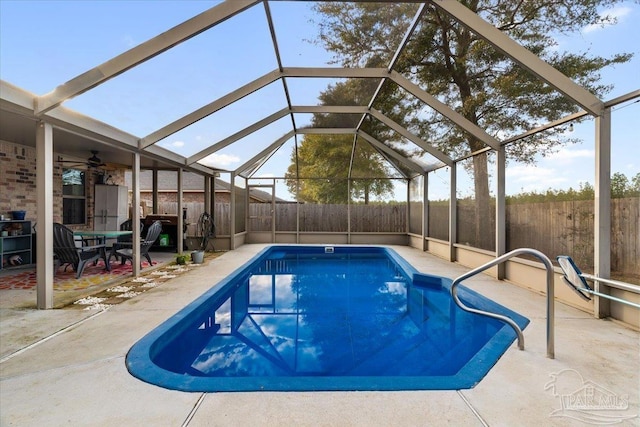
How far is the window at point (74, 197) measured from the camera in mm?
7630

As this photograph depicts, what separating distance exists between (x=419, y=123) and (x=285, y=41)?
11.8 ft

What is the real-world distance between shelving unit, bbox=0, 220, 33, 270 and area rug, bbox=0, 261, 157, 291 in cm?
51

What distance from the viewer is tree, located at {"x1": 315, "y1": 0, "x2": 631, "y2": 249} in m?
3.77

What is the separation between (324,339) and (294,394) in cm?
165

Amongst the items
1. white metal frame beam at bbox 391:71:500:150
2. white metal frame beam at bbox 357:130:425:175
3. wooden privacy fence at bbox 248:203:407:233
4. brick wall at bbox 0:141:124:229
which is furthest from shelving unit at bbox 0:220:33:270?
white metal frame beam at bbox 357:130:425:175

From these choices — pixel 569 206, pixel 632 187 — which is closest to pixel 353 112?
pixel 569 206

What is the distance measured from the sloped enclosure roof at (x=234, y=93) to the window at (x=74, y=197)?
2.43ft

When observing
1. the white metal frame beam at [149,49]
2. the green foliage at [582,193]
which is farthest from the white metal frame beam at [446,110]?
the white metal frame beam at [149,49]

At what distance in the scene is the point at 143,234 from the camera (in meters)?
8.78

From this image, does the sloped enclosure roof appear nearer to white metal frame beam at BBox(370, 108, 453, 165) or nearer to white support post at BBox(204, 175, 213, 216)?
white metal frame beam at BBox(370, 108, 453, 165)

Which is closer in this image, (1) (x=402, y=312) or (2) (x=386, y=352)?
(2) (x=386, y=352)

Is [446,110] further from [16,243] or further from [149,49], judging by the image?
[16,243]

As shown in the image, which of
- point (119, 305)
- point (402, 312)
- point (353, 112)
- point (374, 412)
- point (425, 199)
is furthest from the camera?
point (425, 199)

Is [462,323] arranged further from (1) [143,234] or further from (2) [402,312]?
(1) [143,234]
